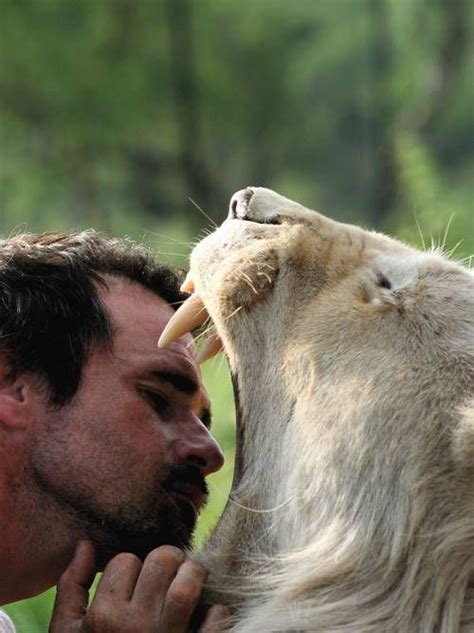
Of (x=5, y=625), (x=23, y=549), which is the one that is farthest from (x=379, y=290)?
(x=5, y=625)

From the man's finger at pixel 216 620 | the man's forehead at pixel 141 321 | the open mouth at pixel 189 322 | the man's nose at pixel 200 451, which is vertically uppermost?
the open mouth at pixel 189 322

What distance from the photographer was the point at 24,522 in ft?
12.1

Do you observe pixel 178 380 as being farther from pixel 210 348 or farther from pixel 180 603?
pixel 180 603

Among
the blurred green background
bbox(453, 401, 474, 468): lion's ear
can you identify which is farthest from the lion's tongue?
the blurred green background

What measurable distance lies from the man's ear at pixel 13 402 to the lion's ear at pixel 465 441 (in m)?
→ 1.18

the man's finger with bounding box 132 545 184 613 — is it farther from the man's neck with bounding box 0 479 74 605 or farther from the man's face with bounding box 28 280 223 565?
the man's neck with bounding box 0 479 74 605

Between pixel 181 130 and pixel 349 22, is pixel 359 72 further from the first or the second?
pixel 181 130

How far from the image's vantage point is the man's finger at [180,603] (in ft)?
10.8

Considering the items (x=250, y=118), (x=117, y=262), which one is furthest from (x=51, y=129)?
(x=117, y=262)

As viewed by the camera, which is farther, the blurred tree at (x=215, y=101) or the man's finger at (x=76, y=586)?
the blurred tree at (x=215, y=101)

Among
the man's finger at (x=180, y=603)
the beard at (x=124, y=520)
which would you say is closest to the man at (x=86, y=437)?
the beard at (x=124, y=520)

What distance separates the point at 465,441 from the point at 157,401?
100cm

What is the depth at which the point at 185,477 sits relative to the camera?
12.4 feet

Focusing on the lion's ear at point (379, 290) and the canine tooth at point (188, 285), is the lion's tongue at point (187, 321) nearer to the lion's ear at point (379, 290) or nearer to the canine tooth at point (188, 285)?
the canine tooth at point (188, 285)
